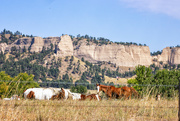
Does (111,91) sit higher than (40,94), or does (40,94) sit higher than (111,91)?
(111,91)

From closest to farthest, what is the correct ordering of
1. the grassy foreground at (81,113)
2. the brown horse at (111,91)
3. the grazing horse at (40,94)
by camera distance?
1. the grassy foreground at (81,113)
2. the grazing horse at (40,94)
3. the brown horse at (111,91)

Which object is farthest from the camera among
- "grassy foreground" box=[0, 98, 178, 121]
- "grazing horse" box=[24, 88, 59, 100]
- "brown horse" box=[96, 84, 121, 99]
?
"brown horse" box=[96, 84, 121, 99]

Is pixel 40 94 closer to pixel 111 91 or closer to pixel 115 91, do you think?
pixel 111 91

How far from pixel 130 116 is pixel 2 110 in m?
4.01

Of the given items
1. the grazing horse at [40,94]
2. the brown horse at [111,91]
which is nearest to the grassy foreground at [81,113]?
the grazing horse at [40,94]

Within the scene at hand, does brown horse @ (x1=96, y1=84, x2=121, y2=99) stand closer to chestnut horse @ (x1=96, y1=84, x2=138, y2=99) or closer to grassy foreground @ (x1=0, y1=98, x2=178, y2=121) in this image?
chestnut horse @ (x1=96, y1=84, x2=138, y2=99)

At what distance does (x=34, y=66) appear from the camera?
18650cm

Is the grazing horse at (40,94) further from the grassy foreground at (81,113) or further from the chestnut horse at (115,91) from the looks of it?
the grassy foreground at (81,113)

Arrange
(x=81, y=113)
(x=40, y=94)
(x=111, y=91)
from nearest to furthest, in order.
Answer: (x=81, y=113) → (x=40, y=94) → (x=111, y=91)

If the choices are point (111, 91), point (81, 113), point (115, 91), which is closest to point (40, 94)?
point (111, 91)

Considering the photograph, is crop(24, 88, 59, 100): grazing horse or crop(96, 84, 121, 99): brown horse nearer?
crop(24, 88, 59, 100): grazing horse

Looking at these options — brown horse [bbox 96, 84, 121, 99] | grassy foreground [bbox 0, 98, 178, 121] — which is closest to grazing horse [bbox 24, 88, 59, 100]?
brown horse [bbox 96, 84, 121, 99]

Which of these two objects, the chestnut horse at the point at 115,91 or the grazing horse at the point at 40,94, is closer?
the grazing horse at the point at 40,94

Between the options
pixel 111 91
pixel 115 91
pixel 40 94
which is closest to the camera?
pixel 40 94
